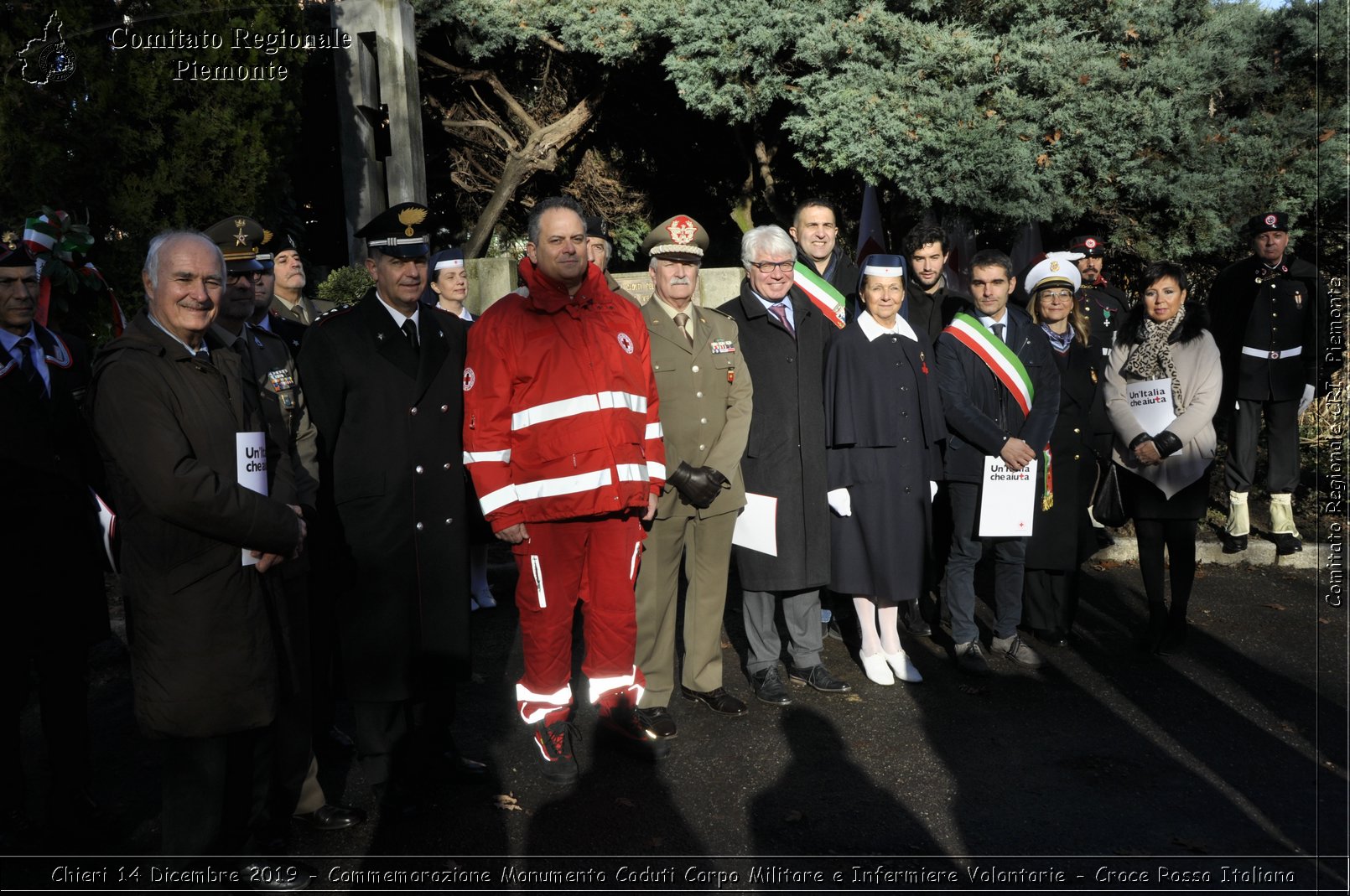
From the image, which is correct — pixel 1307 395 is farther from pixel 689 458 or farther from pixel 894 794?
pixel 894 794

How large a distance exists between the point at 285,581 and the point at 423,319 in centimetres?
123

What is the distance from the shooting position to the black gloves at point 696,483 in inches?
191

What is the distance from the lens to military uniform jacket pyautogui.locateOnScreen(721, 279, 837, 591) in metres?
5.33

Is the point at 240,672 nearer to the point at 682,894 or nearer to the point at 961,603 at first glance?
the point at 682,894

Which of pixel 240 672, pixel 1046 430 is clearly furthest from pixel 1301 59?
pixel 240 672

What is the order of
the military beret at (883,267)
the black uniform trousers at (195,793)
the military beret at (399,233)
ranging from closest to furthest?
the black uniform trousers at (195,793)
the military beret at (399,233)
the military beret at (883,267)

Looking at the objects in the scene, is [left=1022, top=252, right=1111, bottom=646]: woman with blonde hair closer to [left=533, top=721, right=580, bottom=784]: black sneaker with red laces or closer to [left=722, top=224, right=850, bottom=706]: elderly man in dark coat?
[left=722, top=224, right=850, bottom=706]: elderly man in dark coat

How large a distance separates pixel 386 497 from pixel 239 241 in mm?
1248

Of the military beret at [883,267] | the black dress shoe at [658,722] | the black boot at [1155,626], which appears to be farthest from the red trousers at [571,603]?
the black boot at [1155,626]

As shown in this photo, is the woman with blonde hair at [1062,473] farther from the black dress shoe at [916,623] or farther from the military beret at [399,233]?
the military beret at [399,233]

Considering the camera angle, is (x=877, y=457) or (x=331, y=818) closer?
(x=331, y=818)

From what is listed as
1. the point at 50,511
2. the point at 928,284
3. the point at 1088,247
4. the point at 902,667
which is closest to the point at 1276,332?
the point at 1088,247

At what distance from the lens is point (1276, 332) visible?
25.9ft

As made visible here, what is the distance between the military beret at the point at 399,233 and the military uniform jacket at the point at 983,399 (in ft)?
9.57
